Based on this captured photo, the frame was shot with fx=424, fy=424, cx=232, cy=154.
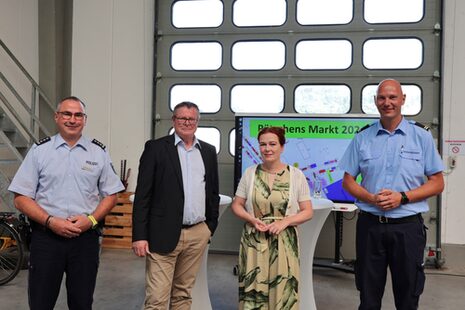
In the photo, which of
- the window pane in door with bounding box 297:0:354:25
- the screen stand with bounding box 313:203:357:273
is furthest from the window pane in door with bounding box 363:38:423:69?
the screen stand with bounding box 313:203:357:273

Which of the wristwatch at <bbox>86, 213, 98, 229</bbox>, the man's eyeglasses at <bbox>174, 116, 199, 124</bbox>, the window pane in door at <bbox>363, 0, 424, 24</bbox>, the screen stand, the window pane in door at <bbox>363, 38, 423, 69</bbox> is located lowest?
the screen stand

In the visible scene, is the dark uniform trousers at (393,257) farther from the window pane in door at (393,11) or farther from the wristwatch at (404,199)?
the window pane in door at (393,11)

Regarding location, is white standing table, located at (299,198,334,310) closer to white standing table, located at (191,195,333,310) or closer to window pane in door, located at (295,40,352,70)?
white standing table, located at (191,195,333,310)

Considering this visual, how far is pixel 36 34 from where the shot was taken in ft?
19.3

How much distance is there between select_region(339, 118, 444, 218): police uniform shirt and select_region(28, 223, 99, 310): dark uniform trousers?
1.49 metres

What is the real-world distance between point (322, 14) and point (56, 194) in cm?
398

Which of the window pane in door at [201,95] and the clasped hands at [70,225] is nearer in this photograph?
the clasped hands at [70,225]

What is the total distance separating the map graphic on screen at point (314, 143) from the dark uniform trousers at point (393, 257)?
2.06 metres

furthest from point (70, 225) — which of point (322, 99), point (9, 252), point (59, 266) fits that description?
point (322, 99)

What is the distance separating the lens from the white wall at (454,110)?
478cm

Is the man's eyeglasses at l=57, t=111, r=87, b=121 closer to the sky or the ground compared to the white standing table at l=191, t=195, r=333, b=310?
closer to the sky

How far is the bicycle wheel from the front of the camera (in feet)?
13.0

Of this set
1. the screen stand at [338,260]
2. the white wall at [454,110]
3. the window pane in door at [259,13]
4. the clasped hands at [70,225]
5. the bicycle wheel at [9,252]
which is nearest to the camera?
the clasped hands at [70,225]

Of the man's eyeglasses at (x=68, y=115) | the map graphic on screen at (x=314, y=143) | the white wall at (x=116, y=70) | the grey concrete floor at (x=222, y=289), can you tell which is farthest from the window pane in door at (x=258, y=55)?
the man's eyeglasses at (x=68, y=115)
